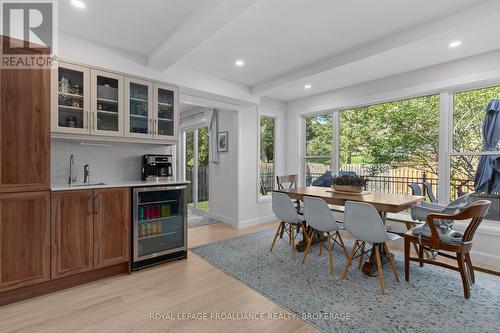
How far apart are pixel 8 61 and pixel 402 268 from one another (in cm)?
440

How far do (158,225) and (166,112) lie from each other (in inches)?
58.1

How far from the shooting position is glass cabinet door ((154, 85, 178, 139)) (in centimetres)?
320

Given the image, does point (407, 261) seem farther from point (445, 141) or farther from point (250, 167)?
point (250, 167)

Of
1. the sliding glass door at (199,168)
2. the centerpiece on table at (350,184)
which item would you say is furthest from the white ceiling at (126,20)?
the sliding glass door at (199,168)

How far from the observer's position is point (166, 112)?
3289 millimetres

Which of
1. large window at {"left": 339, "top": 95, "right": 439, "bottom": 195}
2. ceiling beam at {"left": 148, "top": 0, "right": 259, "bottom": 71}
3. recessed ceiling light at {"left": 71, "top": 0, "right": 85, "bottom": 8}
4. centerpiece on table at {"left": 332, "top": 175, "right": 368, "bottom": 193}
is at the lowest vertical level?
centerpiece on table at {"left": 332, "top": 175, "right": 368, "bottom": 193}

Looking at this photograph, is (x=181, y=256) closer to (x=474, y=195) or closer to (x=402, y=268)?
(x=402, y=268)

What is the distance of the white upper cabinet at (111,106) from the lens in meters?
2.58

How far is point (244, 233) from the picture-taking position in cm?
425

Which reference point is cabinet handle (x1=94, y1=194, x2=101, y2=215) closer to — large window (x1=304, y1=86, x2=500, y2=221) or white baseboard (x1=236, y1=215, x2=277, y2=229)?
white baseboard (x1=236, y1=215, x2=277, y2=229)

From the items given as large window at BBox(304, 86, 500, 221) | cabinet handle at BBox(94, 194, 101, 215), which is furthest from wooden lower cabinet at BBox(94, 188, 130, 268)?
large window at BBox(304, 86, 500, 221)

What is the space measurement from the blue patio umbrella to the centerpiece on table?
1480mm

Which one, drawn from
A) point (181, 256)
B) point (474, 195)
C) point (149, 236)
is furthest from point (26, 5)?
point (474, 195)

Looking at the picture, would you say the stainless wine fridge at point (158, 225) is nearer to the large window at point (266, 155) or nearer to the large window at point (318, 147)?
the large window at point (266, 155)
